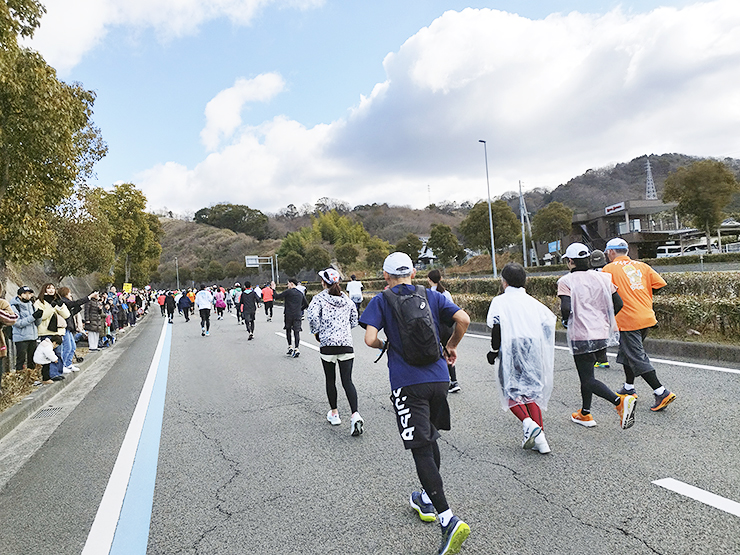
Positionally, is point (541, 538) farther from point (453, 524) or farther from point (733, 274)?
point (733, 274)

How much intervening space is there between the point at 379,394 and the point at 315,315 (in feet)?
6.17

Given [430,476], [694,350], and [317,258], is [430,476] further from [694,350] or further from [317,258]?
[317,258]

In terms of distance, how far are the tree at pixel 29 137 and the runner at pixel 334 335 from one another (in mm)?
5680

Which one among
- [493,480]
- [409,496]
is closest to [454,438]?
[493,480]

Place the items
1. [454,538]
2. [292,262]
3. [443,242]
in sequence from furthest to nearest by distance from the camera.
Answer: [292,262] → [443,242] → [454,538]

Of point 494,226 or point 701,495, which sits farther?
point 494,226

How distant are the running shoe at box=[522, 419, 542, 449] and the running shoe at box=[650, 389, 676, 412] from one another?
5.77 ft

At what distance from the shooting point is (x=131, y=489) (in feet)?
13.0

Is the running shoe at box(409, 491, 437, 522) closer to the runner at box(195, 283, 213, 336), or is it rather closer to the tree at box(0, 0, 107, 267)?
the tree at box(0, 0, 107, 267)

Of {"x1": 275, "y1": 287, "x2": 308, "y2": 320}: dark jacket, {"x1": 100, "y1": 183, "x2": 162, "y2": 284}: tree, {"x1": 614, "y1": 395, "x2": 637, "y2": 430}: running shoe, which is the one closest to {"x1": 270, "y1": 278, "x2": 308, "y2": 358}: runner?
{"x1": 275, "y1": 287, "x2": 308, "y2": 320}: dark jacket

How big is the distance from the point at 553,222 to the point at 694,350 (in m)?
Answer: 49.6

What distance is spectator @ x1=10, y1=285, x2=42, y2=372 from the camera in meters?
8.49

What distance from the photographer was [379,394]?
675 cm

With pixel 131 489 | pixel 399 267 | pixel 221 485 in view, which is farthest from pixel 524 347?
pixel 131 489
